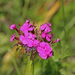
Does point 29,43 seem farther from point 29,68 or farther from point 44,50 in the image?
point 29,68

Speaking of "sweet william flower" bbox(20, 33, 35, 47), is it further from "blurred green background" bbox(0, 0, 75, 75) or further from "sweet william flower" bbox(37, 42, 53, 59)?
"blurred green background" bbox(0, 0, 75, 75)

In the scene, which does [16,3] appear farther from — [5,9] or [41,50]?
[41,50]

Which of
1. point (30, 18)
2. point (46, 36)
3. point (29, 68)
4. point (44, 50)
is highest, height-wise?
point (30, 18)

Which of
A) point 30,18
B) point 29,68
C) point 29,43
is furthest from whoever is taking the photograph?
point 30,18

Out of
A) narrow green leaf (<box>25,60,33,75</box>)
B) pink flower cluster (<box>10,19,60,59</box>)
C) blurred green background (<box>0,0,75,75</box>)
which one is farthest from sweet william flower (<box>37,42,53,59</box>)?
blurred green background (<box>0,0,75,75</box>)

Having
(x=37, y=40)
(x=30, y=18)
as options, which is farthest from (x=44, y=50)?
(x=30, y=18)

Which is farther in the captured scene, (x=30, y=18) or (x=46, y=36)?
(x=30, y=18)

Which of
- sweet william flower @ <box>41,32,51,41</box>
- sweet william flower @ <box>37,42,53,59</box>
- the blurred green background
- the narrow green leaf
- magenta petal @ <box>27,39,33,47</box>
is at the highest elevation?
the blurred green background

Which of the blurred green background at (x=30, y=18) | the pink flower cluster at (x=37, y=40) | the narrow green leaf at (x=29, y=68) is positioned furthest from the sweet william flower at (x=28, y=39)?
the blurred green background at (x=30, y=18)

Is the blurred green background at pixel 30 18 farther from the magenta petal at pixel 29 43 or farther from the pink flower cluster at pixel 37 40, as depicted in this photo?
the magenta petal at pixel 29 43

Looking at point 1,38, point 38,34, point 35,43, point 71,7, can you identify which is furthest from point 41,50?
point 71,7

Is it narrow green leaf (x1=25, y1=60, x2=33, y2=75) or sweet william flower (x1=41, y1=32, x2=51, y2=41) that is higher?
sweet william flower (x1=41, y1=32, x2=51, y2=41)
